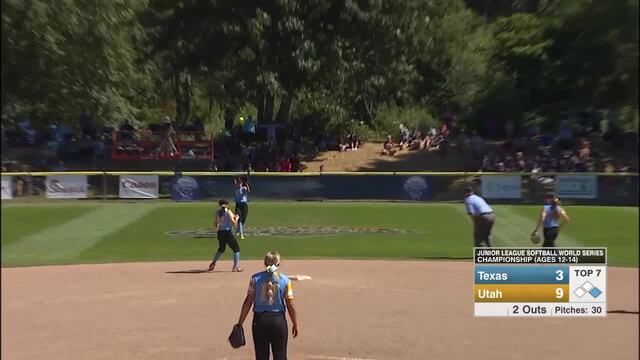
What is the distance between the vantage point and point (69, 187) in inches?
1391

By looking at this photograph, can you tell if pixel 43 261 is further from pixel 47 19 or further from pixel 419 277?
pixel 47 19

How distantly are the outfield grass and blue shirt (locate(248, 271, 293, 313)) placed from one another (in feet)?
38.6

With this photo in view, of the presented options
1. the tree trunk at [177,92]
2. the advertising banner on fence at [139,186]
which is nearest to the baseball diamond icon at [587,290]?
the advertising banner on fence at [139,186]

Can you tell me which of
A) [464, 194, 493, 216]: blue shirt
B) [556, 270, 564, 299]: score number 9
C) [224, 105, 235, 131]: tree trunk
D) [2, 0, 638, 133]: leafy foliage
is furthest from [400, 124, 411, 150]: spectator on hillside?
[556, 270, 564, 299]: score number 9

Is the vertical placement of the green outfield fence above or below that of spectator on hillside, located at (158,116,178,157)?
below

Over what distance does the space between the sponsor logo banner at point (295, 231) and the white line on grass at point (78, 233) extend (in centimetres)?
282

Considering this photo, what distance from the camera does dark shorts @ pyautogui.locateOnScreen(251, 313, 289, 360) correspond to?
9.01 meters

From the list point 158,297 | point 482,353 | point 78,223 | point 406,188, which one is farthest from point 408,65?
point 482,353

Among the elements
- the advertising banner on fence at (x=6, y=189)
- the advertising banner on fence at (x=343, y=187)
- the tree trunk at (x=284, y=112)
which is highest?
the tree trunk at (x=284, y=112)

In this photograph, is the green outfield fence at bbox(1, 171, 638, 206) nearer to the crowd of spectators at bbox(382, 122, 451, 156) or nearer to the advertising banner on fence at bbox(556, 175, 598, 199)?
the advertising banner on fence at bbox(556, 175, 598, 199)

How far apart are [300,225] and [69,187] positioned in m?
10.2

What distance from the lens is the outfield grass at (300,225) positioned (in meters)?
24.8

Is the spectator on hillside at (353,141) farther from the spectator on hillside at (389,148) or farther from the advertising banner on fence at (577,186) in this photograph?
the advertising banner on fence at (577,186)

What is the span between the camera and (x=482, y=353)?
1216 cm
